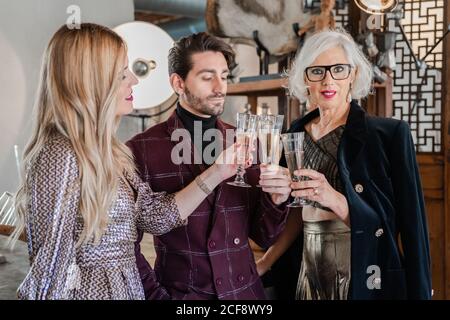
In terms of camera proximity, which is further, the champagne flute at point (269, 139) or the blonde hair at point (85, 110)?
the champagne flute at point (269, 139)

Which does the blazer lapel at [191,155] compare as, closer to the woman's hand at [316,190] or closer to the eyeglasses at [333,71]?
the woman's hand at [316,190]

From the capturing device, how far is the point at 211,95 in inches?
66.2

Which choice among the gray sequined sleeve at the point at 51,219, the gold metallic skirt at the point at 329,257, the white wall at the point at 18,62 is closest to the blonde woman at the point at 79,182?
the gray sequined sleeve at the point at 51,219

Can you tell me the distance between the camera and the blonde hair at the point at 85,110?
1.31 meters

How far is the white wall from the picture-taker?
3.18 metres

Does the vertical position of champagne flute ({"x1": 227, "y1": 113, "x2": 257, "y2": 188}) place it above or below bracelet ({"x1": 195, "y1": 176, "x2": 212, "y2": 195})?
above

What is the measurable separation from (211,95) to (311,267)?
1.97 ft

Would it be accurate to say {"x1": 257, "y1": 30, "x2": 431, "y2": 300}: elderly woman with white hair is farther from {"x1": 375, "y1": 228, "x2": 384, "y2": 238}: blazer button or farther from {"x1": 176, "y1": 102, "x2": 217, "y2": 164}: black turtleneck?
{"x1": 176, "y1": 102, "x2": 217, "y2": 164}: black turtleneck

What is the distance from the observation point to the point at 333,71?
1759 mm

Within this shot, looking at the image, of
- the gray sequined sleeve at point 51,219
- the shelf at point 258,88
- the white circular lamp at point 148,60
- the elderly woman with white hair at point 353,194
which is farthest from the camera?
the white circular lamp at point 148,60

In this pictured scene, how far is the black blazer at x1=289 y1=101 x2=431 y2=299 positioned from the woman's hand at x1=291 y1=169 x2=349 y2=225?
0.18 ft

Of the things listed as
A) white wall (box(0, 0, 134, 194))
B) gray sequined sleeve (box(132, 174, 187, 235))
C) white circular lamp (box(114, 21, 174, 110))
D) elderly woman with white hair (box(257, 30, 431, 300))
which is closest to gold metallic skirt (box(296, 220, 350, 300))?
elderly woman with white hair (box(257, 30, 431, 300))

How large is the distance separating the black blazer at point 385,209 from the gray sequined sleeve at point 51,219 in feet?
2.52

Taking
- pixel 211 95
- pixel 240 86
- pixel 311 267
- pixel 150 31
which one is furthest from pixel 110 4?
pixel 311 267
